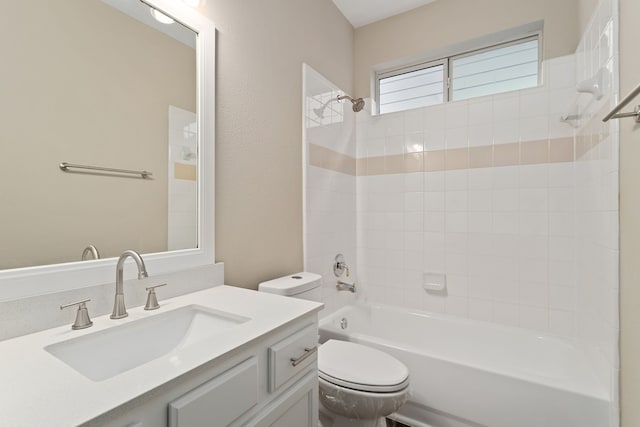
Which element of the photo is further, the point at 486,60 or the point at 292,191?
the point at 486,60

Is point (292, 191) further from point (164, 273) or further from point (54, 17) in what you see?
point (54, 17)

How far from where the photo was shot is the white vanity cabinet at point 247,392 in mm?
590

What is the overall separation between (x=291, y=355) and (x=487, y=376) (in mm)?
1096

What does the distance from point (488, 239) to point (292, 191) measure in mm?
1412

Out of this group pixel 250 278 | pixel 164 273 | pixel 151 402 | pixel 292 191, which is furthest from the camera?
pixel 292 191

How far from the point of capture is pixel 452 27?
7.38 feet

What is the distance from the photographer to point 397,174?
2.46 m

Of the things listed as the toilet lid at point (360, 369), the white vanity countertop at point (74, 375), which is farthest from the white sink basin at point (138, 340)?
the toilet lid at point (360, 369)

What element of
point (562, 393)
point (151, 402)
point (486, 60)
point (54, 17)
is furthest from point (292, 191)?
point (486, 60)

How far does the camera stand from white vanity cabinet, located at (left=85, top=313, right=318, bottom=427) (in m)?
0.59

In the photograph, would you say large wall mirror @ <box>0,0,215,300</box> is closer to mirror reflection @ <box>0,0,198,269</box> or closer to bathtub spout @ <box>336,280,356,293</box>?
mirror reflection @ <box>0,0,198,269</box>

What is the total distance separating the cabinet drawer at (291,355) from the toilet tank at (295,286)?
47 centimetres

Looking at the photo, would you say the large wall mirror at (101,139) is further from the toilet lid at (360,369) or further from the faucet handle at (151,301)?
the toilet lid at (360,369)

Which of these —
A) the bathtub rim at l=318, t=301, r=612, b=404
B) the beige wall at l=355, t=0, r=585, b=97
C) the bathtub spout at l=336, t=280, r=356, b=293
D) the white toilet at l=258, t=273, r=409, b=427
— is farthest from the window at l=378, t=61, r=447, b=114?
the white toilet at l=258, t=273, r=409, b=427
